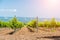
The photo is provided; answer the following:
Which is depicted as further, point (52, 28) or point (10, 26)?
point (10, 26)

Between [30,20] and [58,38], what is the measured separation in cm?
606

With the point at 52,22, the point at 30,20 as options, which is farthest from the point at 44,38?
the point at 30,20

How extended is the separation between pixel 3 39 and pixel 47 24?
21.4 feet

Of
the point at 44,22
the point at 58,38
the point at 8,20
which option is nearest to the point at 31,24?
the point at 44,22

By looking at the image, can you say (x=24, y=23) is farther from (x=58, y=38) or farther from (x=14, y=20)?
(x=58, y=38)

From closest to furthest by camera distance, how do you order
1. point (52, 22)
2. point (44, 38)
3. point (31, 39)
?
point (31, 39) < point (44, 38) < point (52, 22)

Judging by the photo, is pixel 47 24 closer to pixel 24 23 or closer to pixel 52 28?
pixel 52 28

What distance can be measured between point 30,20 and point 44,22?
1050 mm

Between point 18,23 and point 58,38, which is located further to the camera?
point 18,23

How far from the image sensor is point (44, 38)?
4.64m

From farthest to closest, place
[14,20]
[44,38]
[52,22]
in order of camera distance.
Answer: [14,20] → [52,22] → [44,38]

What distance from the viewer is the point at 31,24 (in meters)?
10.7

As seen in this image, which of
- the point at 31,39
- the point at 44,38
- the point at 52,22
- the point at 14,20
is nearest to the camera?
the point at 31,39

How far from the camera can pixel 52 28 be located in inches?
400
